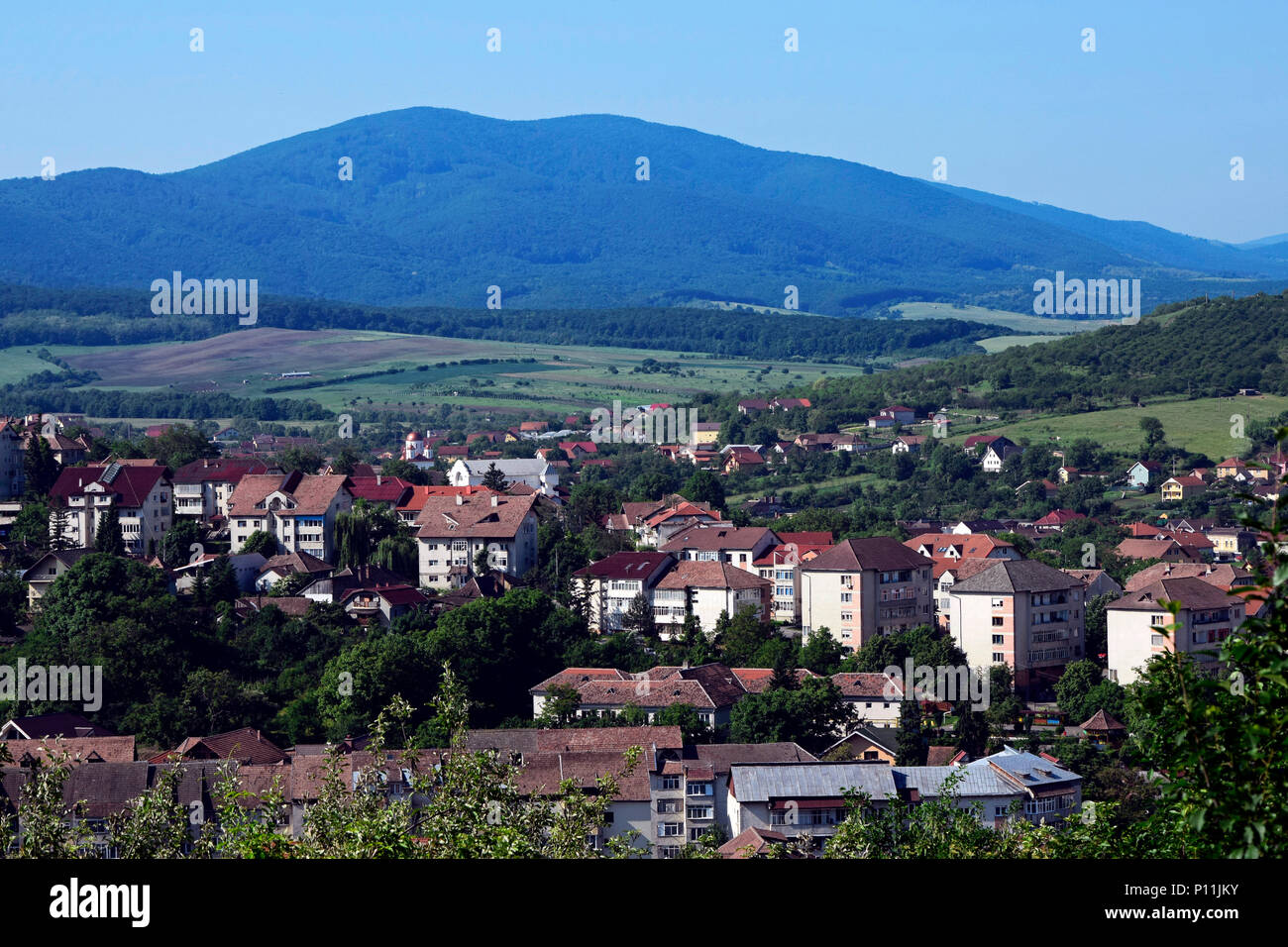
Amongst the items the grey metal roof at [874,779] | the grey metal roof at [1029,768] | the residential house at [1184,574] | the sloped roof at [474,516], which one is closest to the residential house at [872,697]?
the grey metal roof at [1029,768]

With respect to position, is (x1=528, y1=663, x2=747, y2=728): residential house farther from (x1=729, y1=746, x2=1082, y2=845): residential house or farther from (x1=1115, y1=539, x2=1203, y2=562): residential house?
(x1=1115, y1=539, x2=1203, y2=562): residential house

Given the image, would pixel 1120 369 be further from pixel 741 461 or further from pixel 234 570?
pixel 234 570

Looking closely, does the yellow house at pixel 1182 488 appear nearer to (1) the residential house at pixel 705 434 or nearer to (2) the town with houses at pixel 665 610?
(2) the town with houses at pixel 665 610

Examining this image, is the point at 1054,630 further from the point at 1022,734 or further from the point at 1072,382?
the point at 1072,382

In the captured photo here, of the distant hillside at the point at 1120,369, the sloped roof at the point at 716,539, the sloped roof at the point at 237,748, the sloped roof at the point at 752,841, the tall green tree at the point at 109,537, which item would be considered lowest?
the sloped roof at the point at 752,841

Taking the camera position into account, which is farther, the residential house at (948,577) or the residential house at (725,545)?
the residential house at (725,545)

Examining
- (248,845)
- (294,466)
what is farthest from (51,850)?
(294,466)

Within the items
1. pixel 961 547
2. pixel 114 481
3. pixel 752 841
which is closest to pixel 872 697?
pixel 752 841
